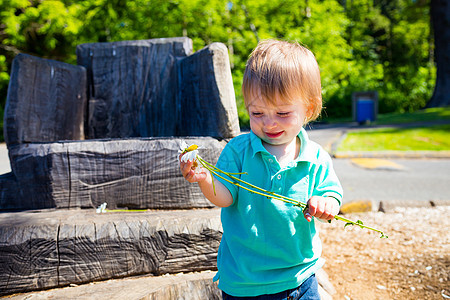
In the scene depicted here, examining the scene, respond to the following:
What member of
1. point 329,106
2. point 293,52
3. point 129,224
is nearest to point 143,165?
point 129,224

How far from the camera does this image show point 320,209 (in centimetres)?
130

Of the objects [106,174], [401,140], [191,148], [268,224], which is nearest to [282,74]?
[191,148]

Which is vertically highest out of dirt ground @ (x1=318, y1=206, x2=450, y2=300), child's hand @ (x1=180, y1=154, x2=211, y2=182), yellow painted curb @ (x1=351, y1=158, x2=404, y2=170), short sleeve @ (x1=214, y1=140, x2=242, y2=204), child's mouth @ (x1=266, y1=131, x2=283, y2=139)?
child's mouth @ (x1=266, y1=131, x2=283, y2=139)

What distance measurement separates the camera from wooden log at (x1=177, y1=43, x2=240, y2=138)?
244 centimetres

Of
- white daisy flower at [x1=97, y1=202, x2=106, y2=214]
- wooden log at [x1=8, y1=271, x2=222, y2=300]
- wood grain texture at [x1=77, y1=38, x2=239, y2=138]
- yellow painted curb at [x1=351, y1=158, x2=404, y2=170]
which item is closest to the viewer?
wooden log at [x1=8, y1=271, x2=222, y2=300]

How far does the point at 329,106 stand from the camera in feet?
64.5

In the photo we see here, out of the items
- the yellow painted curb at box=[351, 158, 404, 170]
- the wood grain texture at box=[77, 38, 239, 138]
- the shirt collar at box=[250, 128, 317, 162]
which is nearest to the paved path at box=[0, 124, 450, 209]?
the yellow painted curb at box=[351, 158, 404, 170]

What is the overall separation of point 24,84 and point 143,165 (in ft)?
3.43

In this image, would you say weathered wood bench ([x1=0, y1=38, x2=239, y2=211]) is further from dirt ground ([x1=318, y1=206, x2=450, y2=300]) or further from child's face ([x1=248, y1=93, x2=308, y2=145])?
dirt ground ([x1=318, y1=206, x2=450, y2=300])

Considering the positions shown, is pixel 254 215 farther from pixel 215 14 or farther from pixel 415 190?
pixel 215 14

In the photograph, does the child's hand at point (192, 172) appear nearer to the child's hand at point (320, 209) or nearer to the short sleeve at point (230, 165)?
the short sleeve at point (230, 165)

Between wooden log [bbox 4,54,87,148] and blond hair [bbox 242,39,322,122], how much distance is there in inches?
62.3

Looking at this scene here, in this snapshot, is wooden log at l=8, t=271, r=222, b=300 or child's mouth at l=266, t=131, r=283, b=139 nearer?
child's mouth at l=266, t=131, r=283, b=139

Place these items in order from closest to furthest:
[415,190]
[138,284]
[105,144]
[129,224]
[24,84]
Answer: [138,284] → [129,224] → [105,144] → [24,84] → [415,190]
